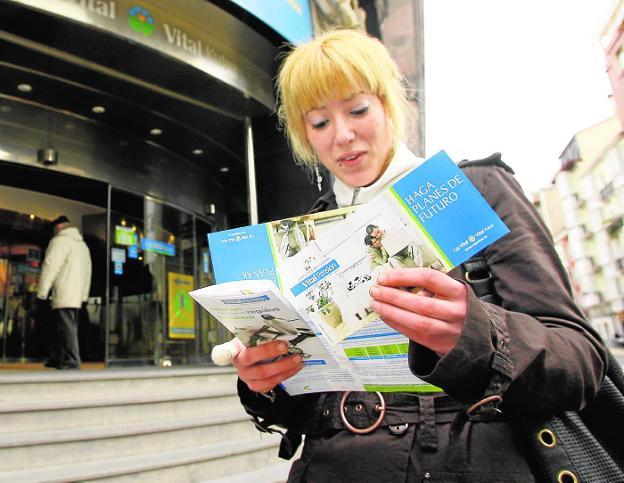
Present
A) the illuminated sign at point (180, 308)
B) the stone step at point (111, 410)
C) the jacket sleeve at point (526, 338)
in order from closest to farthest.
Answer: the jacket sleeve at point (526, 338) < the stone step at point (111, 410) < the illuminated sign at point (180, 308)

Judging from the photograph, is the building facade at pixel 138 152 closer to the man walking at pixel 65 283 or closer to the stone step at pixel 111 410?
the man walking at pixel 65 283

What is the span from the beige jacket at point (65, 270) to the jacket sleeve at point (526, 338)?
6.04m

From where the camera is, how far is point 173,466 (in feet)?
10.1

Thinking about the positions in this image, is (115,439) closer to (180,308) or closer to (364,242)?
(364,242)

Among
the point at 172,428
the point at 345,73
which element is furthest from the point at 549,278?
the point at 172,428

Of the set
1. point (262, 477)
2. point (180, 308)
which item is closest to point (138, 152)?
point (180, 308)

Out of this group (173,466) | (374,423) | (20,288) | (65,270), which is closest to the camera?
(374,423)

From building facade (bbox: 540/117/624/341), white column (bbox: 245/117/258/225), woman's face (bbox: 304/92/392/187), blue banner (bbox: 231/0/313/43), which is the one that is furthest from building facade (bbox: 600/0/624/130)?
building facade (bbox: 540/117/624/341)

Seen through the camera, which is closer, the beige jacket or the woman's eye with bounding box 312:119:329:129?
the woman's eye with bounding box 312:119:329:129

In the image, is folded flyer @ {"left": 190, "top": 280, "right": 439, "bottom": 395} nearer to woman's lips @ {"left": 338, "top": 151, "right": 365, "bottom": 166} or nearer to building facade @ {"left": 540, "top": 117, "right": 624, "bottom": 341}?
woman's lips @ {"left": 338, "top": 151, "right": 365, "bottom": 166}

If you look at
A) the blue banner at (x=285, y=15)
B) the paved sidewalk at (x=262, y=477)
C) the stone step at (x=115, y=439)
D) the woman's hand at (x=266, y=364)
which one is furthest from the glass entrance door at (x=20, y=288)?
the woman's hand at (x=266, y=364)

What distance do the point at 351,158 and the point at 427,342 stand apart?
20.8 inches

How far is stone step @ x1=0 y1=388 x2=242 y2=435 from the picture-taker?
304 cm

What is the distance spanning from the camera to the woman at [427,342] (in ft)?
2.18
